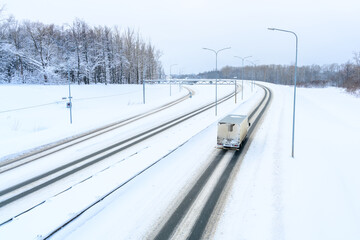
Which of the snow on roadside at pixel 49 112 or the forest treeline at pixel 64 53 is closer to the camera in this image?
the snow on roadside at pixel 49 112

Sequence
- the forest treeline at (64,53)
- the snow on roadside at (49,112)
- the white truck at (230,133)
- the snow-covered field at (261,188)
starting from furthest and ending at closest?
the forest treeline at (64,53) < the snow on roadside at (49,112) < the white truck at (230,133) < the snow-covered field at (261,188)

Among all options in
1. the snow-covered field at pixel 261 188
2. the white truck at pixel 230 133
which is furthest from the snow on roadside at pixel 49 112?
the white truck at pixel 230 133

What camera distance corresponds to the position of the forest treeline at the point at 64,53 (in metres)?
50.0

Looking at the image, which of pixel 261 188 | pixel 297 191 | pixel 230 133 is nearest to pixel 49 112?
pixel 230 133

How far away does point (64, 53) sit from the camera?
5975 centimetres

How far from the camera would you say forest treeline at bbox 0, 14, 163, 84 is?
50000 mm

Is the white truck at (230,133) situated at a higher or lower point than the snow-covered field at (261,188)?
higher

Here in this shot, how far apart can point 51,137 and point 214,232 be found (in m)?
19.1

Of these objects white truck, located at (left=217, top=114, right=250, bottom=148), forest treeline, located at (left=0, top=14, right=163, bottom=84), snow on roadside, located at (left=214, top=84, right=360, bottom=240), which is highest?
forest treeline, located at (left=0, top=14, right=163, bottom=84)

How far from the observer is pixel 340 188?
12562 mm

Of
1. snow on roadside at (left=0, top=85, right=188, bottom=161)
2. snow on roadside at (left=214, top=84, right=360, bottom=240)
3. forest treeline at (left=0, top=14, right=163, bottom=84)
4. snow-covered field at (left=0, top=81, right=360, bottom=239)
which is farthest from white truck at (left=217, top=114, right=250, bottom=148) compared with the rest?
forest treeline at (left=0, top=14, right=163, bottom=84)

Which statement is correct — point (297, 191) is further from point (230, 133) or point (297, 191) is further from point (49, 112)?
point (49, 112)

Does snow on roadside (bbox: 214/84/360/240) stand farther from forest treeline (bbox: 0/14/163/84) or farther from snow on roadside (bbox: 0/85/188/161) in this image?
forest treeline (bbox: 0/14/163/84)

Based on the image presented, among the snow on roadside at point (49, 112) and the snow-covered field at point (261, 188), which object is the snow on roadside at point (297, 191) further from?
the snow on roadside at point (49, 112)
